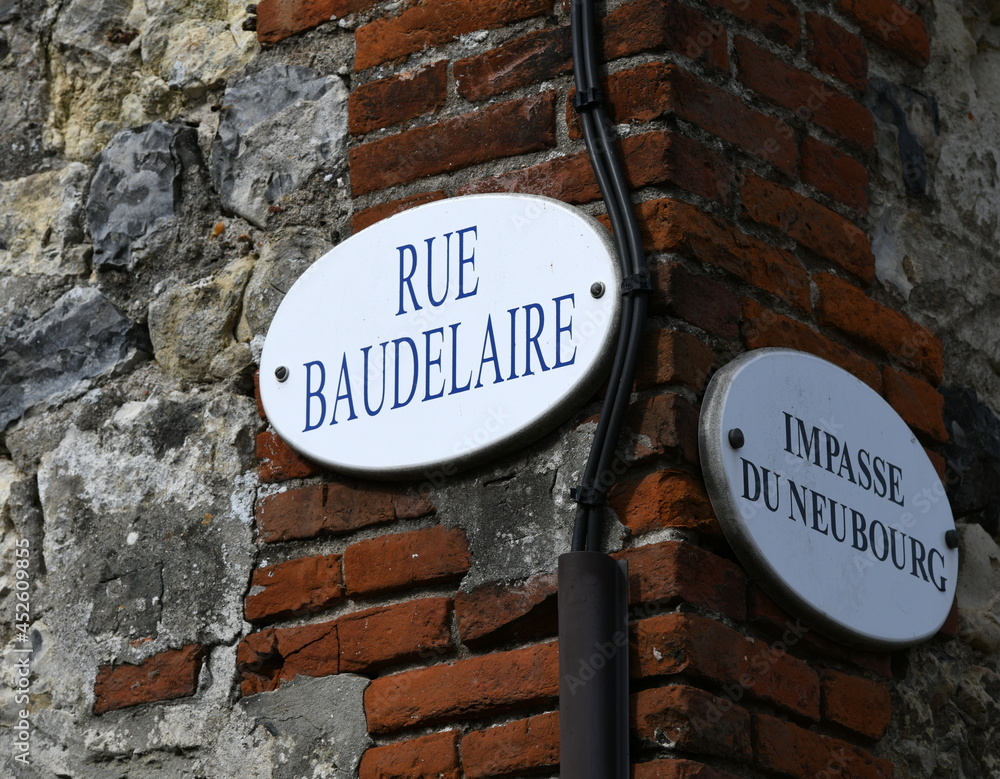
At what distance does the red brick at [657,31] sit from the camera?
6.80 feet

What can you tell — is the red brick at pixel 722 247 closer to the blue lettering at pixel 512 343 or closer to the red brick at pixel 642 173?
the red brick at pixel 642 173

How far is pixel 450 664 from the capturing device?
1879mm

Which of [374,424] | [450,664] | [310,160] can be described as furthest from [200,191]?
[450,664]

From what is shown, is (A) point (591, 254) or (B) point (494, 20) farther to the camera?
(B) point (494, 20)

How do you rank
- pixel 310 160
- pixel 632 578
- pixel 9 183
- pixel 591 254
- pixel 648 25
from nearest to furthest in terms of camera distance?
1. pixel 632 578
2. pixel 591 254
3. pixel 648 25
4. pixel 310 160
5. pixel 9 183

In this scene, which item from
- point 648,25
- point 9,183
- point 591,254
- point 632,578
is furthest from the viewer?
point 9,183

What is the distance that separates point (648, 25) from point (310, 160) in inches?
22.2

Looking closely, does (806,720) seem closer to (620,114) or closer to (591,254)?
(591,254)

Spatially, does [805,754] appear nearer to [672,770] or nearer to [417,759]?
[672,770]

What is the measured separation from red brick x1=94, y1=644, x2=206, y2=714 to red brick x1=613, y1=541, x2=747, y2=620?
66cm

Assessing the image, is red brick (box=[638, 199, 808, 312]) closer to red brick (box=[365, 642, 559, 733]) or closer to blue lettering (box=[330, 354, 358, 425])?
blue lettering (box=[330, 354, 358, 425])

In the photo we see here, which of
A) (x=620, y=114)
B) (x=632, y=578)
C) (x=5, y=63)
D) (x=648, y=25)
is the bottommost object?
(x=632, y=578)

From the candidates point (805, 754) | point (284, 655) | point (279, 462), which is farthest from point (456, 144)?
point (805, 754)

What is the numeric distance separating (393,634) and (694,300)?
602 millimetres
